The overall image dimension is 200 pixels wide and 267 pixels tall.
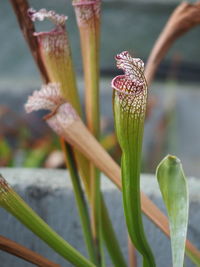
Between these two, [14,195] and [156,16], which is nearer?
[14,195]

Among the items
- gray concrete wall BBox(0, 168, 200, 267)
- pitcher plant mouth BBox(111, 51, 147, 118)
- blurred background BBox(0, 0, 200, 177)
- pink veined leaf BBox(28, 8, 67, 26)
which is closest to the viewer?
pitcher plant mouth BBox(111, 51, 147, 118)

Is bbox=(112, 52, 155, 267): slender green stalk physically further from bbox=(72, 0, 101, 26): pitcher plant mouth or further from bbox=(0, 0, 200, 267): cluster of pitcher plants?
bbox=(72, 0, 101, 26): pitcher plant mouth

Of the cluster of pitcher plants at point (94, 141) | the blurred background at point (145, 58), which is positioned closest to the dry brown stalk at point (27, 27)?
the cluster of pitcher plants at point (94, 141)

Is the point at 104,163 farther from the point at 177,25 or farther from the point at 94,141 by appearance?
the point at 177,25

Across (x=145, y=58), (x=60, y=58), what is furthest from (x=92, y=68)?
(x=145, y=58)

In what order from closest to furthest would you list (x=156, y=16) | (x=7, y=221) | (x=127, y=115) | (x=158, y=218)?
(x=127, y=115), (x=158, y=218), (x=7, y=221), (x=156, y=16)

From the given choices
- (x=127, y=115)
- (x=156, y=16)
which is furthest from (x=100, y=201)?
(x=156, y=16)

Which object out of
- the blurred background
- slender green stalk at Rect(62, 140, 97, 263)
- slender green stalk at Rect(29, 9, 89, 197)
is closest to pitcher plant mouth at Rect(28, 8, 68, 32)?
slender green stalk at Rect(29, 9, 89, 197)

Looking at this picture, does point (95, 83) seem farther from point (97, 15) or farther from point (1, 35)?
point (1, 35)
